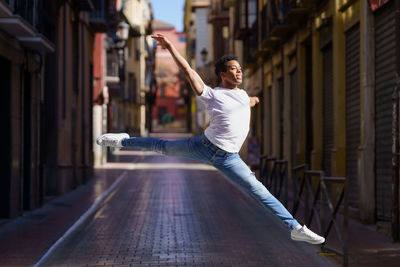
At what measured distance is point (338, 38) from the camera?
1588 centimetres

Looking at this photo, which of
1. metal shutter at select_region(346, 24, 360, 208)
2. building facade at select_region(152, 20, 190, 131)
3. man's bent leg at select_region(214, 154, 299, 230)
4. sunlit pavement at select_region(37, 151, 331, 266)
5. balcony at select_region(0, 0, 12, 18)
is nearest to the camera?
man's bent leg at select_region(214, 154, 299, 230)

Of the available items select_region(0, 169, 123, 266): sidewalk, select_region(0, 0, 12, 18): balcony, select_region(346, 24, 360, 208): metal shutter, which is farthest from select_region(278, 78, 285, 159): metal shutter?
select_region(0, 0, 12, 18): balcony

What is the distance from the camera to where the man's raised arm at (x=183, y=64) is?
5.71 metres

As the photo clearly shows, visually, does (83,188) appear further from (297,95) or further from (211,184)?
(297,95)

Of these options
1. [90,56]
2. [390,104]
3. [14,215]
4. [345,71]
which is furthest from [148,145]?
[90,56]

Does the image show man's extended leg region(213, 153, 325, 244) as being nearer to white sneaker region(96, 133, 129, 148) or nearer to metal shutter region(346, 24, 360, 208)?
white sneaker region(96, 133, 129, 148)

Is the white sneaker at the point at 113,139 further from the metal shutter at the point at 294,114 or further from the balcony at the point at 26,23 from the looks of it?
the metal shutter at the point at 294,114

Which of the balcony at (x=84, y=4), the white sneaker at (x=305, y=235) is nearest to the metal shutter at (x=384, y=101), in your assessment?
the white sneaker at (x=305, y=235)

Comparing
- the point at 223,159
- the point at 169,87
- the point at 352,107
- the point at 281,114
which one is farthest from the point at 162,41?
the point at 169,87

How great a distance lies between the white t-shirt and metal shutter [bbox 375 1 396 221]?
6504mm

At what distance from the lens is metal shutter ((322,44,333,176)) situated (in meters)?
17.7

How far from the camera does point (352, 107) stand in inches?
593

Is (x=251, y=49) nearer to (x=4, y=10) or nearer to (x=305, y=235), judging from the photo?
(x=4, y=10)

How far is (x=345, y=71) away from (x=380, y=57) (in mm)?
2945
